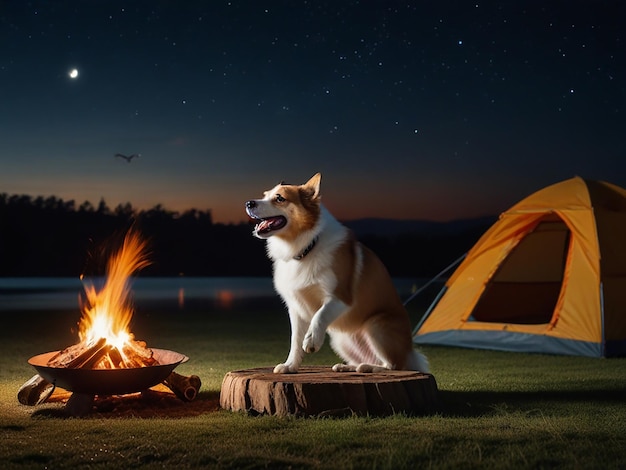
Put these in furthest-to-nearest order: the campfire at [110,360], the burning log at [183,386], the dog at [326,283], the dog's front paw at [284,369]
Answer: the burning log at [183,386], the dog's front paw at [284,369], the campfire at [110,360], the dog at [326,283]

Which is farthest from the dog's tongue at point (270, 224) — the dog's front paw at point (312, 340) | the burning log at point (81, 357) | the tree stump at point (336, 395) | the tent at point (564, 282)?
the tent at point (564, 282)

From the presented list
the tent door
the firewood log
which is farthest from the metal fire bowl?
the tent door

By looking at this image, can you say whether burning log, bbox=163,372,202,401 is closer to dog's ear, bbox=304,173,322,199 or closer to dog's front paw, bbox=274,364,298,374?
dog's front paw, bbox=274,364,298,374

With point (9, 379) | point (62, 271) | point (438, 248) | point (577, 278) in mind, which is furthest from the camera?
point (62, 271)

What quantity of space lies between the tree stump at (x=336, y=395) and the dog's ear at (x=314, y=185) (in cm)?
145

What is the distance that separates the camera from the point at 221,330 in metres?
15.5

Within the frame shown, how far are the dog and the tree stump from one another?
→ 0.31 meters

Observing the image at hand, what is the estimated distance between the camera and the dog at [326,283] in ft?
19.4

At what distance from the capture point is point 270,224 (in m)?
5.88

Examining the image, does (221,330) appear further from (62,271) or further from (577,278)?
(62,271)

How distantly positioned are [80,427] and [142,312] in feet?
52.3

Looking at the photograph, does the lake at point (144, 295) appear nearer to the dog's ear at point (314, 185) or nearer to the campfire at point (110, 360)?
the campfire at point (110, 360)

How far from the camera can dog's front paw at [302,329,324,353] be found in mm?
5758

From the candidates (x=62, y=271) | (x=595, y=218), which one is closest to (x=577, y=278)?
(x=595, y=218)
